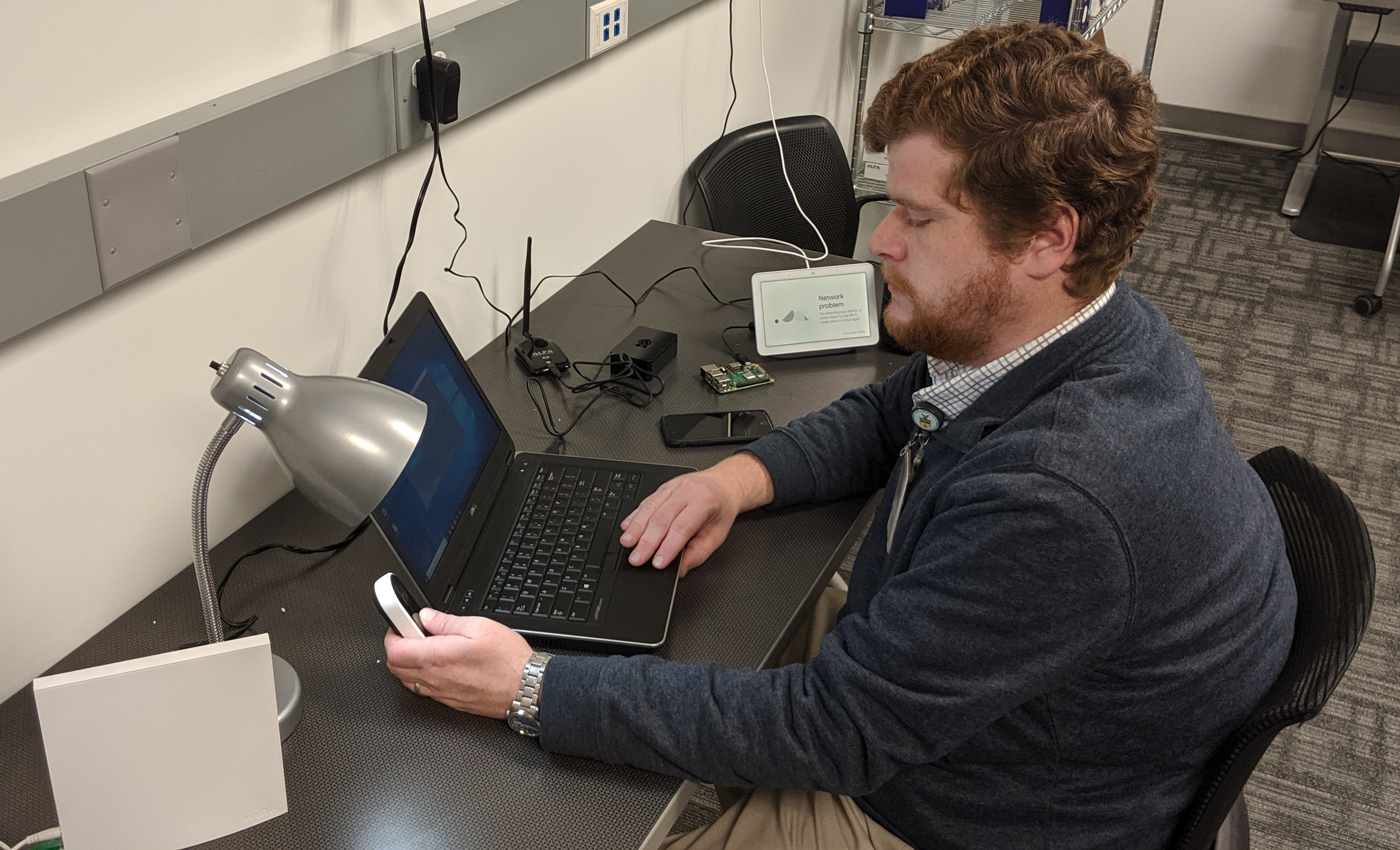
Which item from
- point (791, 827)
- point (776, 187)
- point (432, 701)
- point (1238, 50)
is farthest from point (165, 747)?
point (1238, 50)

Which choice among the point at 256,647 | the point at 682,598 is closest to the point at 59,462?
the point at 256,647

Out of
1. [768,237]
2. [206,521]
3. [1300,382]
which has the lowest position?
[1300,382]

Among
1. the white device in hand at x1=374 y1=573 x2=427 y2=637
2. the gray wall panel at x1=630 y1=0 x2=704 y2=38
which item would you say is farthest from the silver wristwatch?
the gray wall panel at x1=630 y1=0 x2=704 y2=38

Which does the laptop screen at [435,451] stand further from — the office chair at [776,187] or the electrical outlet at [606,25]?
the office chair at [776,187]

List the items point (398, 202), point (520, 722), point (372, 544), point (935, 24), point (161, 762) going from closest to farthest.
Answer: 1. point (161, 762)
2. point (520, 722)
3. point (372, 544)
4. point (398, 202)
5. point (935, 24)

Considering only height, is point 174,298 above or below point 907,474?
above

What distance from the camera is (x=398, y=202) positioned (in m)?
1.38

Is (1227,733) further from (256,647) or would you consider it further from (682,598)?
Answer: (256,647)

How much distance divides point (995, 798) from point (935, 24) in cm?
220

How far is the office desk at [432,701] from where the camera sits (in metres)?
0.91

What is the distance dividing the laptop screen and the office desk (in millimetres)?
135

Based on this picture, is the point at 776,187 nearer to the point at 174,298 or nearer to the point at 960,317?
the point at 960,317

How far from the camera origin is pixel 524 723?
978 mm

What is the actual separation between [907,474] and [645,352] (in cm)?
53
